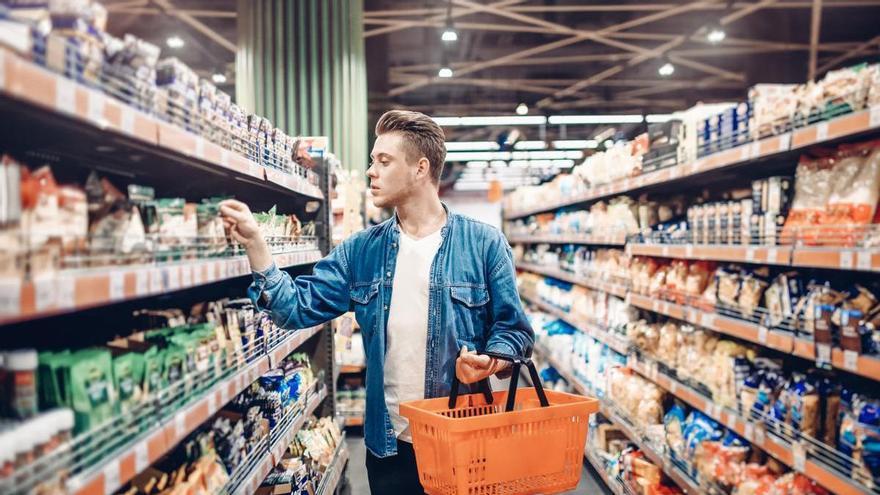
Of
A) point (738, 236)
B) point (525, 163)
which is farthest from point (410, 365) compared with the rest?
point (525, 163)

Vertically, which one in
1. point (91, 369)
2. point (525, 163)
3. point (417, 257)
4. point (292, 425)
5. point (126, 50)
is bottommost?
point (292, 425)

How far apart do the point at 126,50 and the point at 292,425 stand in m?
1.87

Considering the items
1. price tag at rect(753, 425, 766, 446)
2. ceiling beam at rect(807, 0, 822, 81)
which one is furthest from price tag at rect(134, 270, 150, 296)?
ceiling beam at rect(807, 0, 822, 81)

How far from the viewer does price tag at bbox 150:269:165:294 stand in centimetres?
149

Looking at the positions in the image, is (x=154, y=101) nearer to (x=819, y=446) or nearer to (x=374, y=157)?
(x=374, y=157)

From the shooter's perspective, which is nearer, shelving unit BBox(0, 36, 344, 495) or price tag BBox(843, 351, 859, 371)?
shelving unit BBox(0, 36, 344, 495)

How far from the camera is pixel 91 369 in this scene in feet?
4.56

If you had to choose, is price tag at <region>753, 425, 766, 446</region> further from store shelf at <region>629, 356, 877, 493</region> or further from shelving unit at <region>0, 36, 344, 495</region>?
shelving unit at <region>0, 36, 344, 495</region>

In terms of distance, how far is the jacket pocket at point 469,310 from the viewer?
84.0 inches

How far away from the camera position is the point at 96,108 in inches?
49.6

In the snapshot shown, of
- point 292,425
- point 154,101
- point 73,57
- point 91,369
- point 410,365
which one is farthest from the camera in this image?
point 292,425

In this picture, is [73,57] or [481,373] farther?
[481,373]

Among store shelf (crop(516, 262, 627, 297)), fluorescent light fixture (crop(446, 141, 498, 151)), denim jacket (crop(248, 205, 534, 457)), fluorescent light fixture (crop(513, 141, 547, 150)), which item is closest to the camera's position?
denim jacket (crop(248, 205, 534, 457))

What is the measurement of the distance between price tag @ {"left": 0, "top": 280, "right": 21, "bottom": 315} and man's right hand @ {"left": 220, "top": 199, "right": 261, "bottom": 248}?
0.84 meters
